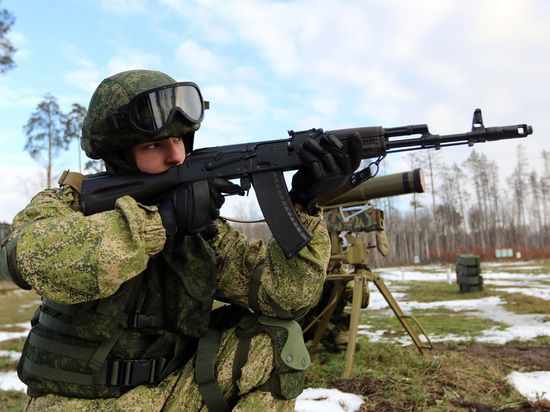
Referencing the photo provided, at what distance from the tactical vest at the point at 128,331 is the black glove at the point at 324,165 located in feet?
2.12

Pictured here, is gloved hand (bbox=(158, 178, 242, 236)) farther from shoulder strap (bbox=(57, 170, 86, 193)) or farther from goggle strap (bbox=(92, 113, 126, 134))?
shoulder strap (bbox=(57, 170, 86, 193))

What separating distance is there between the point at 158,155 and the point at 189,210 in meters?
0.46

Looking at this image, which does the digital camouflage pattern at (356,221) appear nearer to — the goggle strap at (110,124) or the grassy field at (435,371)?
the grassy field at (435,371)

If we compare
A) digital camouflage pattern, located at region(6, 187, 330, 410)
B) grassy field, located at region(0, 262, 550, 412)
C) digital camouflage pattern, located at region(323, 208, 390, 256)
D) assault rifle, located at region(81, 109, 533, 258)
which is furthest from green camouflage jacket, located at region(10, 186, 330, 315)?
digital camouflage pattern, located at region(323, 208, 390, 256)

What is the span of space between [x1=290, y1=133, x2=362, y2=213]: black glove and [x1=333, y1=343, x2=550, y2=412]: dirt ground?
1.82m

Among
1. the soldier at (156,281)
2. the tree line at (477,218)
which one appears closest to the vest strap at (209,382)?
the soldier at (156,281)

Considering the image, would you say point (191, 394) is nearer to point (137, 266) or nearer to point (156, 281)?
point (156, 281)

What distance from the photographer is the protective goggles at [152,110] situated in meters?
2.10

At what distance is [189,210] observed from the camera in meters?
1.96

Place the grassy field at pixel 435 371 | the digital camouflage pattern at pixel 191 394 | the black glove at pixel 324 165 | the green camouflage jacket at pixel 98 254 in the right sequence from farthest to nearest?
the grassy field at pixel 435 371 < the black glove at pixel 324 165 < the digital camouflage pattern at pixel 191 394 < the green camouflage jacket at pixel 98 254

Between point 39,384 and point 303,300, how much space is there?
1343 mm

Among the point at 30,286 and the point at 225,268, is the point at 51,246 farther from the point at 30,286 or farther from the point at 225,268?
the point at 225,268

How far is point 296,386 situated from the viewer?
2.05 metres

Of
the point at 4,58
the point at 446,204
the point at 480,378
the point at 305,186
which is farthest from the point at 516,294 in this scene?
the point at 446,204
